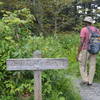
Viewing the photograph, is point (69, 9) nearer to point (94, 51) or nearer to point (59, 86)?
point (94, 51)

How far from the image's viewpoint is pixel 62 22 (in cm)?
1675

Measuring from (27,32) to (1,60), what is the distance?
1324mm

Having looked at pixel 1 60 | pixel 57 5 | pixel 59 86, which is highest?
pixel 1 60

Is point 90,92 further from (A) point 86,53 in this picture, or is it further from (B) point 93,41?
(B) point 93,41

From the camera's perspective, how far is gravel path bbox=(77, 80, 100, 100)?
628cm

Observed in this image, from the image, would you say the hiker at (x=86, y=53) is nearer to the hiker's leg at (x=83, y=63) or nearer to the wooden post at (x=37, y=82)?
the hiker's leg at (x=83, y=63)

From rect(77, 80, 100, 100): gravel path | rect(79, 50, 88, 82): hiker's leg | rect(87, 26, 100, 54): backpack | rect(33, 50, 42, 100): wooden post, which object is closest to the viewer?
rect(33, 50, 42, 100): wooden post

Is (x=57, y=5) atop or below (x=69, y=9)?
atop

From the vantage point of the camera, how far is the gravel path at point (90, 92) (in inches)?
247

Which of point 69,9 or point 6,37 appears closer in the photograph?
point 6,37

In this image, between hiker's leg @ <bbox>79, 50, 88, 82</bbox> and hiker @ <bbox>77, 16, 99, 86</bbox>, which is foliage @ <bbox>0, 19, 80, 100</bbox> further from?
hiker's leg @ <bbox>79, 50, 88, 82</bbox>

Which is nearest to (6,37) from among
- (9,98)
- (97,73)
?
(9,98)

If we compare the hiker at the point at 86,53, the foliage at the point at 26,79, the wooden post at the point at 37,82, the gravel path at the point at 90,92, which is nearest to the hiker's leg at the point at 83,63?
the hiker at the point at 86,53

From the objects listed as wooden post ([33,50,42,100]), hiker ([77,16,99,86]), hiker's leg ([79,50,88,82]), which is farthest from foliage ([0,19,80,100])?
hiker's leg ([79,50,88,82])
